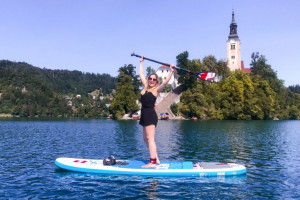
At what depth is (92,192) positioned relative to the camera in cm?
927

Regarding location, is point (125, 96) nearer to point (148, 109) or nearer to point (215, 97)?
point (215, 97)

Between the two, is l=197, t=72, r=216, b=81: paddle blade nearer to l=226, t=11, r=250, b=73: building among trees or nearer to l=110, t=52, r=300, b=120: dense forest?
l=110, t=52, r=300, b=120: dense forest

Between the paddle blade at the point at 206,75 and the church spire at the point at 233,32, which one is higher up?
the church spire at the point at 233,32

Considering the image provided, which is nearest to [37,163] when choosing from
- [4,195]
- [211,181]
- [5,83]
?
[4,195]

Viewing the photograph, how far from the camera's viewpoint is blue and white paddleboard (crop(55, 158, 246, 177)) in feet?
36.6

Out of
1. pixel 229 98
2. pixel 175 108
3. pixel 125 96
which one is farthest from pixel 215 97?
pixel 125 96

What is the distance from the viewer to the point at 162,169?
11.2 meters

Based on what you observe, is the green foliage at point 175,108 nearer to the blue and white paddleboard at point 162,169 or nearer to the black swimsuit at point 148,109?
the blue and white paddleboard at point 162,169

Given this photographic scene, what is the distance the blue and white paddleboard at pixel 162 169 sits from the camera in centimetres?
1116

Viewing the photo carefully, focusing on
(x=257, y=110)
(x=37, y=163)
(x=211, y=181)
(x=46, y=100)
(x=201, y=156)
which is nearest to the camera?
(x=211, y=181)

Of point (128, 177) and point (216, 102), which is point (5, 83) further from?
point (128, 177)

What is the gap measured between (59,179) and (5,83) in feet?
602

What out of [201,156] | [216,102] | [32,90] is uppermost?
[32,90]

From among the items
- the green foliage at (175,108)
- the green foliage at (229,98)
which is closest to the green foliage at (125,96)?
the green foliage at (175,108)
